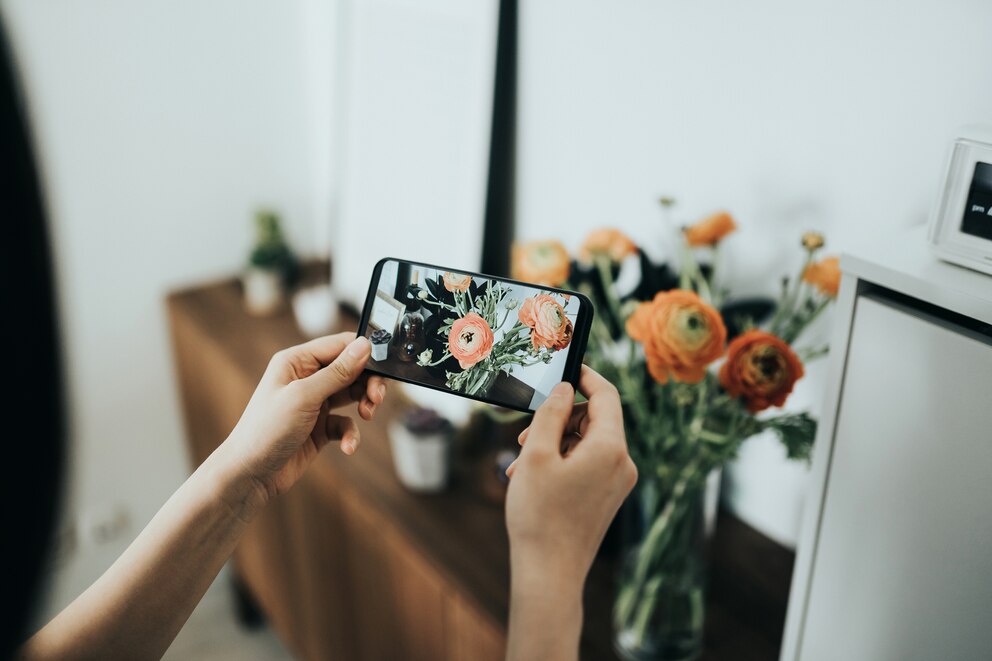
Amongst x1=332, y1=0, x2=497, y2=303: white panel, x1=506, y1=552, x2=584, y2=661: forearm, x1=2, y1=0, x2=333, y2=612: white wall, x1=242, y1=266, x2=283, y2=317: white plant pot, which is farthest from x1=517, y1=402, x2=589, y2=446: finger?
x1=2, y1=0, x2=333, y2=612: white wall

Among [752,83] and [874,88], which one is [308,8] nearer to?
[752,83]

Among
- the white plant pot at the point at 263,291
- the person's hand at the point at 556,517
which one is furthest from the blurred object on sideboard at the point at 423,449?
the white plant pot at the point at 263,291

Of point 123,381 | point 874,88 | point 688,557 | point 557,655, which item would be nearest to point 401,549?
point 688,557

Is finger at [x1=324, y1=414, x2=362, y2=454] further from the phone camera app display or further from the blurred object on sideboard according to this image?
the blurred object on sideboard

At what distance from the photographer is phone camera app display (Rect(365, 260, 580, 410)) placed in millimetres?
654

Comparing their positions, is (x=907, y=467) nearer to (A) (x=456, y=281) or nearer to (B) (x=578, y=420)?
(B) (x=578, y=420)

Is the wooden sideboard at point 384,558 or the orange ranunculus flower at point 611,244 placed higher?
the orange ranunculus flower at point 611,244

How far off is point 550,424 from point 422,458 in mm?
584

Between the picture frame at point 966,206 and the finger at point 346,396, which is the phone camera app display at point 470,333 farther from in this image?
the picture frame at point 966,206

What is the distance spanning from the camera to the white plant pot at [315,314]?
1.59 m

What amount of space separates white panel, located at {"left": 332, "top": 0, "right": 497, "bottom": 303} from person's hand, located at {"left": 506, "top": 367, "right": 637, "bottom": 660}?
78 centimetres

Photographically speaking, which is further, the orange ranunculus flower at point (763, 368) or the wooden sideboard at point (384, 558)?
the wooden sideboard at point (384, 558)

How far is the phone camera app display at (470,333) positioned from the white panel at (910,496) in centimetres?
25

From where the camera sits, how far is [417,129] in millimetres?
1396
